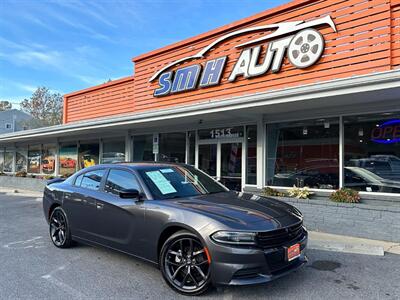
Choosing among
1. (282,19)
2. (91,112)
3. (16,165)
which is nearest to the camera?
(282,19)

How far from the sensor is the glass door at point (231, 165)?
34.4 ft

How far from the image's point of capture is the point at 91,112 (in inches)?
664

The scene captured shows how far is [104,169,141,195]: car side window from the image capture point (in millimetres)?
4965

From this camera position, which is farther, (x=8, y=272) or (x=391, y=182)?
(x=391, y=182)

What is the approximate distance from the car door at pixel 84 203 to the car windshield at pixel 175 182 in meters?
1.00

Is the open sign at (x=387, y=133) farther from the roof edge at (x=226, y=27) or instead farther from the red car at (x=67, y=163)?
the red car at (x=67, y=163)

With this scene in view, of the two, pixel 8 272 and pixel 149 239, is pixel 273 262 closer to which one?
pixel 149 239

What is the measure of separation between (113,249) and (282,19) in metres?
7.58

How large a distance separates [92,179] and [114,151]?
943cm

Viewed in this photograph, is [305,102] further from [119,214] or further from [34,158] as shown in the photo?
[34,158]

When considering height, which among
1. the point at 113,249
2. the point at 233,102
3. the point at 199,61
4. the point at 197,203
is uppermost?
A: the point at 199,61

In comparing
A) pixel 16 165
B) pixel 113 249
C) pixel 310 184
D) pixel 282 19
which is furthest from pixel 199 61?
pixel 16 165

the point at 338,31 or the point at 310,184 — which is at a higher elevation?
the point at 338,31

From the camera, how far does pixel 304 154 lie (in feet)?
29.7
